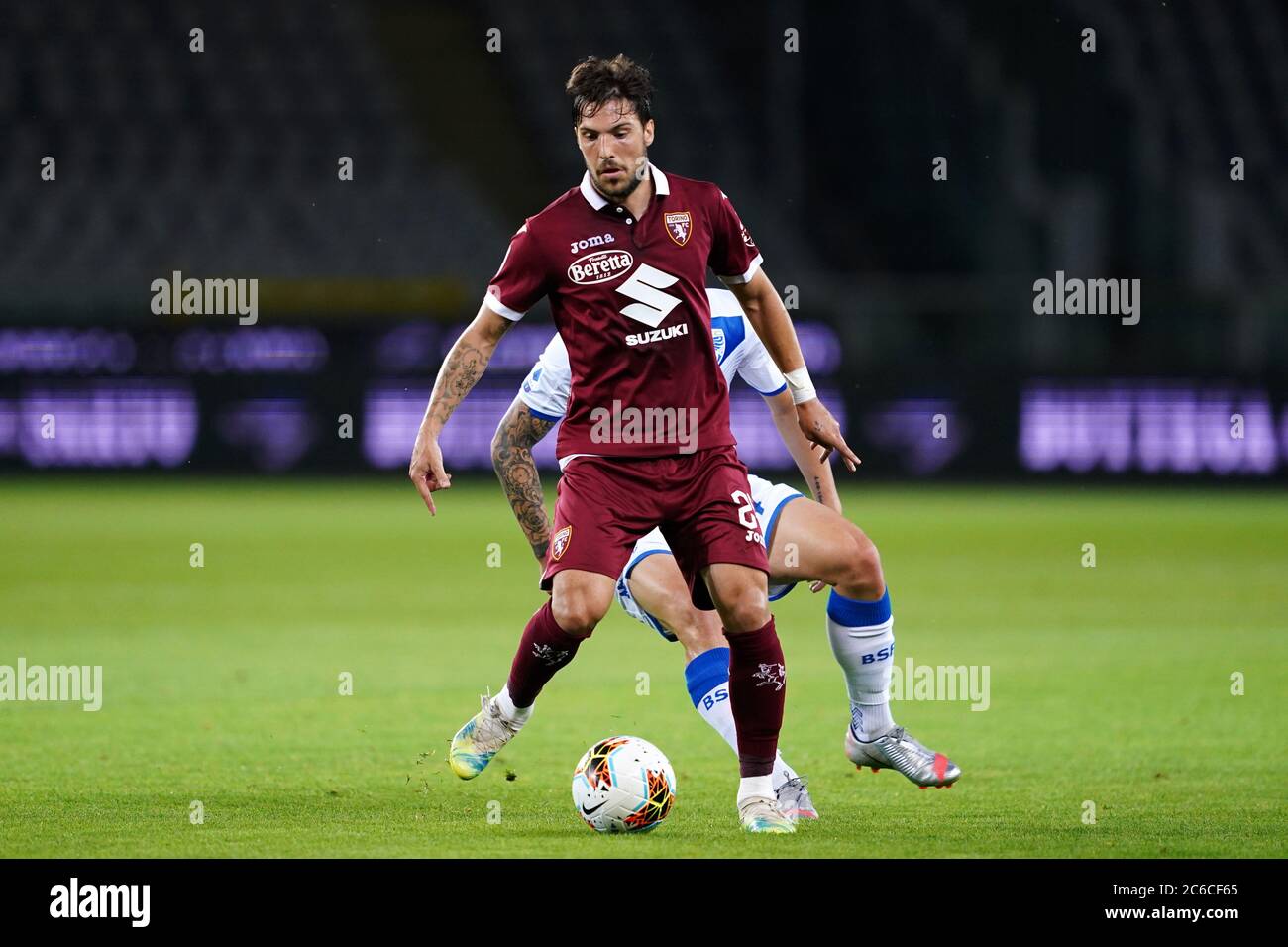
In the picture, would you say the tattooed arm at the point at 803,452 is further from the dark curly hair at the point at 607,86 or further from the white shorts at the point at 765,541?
the dark curly hair at the point at 607,86

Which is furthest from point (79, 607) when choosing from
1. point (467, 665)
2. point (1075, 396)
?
point (1075, 396)

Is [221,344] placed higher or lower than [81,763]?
higher

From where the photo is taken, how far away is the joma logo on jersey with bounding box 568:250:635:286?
18.0ft

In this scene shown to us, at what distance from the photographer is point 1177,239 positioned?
994 inches

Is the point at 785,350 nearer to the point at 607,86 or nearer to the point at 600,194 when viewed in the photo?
the point at 600,194

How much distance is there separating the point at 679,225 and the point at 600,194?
0.25 metres

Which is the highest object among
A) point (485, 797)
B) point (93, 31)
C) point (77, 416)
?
point (93, 31)

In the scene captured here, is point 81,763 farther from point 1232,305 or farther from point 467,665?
point 1232,305

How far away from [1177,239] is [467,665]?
58.9 ft

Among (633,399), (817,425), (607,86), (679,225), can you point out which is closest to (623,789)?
(633,399)

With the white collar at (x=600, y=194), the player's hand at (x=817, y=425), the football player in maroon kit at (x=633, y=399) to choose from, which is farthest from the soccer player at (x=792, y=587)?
the white collar at (x=600, y=194)

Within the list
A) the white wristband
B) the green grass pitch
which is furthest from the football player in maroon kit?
the green grass pitch

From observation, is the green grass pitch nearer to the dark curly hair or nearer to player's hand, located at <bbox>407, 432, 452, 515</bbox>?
player's hand, located at <bbox>407, 432, 452, 515</bbox>

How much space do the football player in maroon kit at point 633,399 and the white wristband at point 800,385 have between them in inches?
13.1
